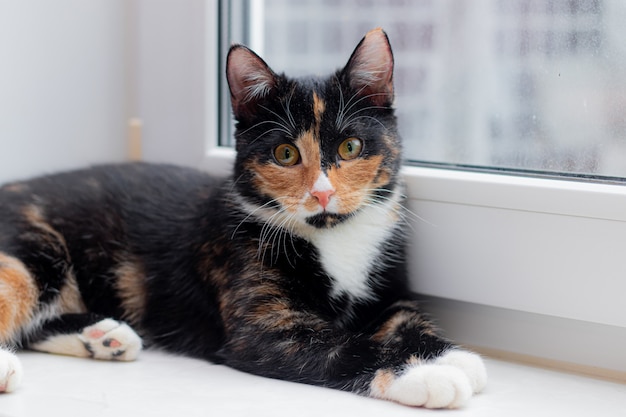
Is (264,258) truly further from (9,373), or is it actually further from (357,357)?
(9,373)

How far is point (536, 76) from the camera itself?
1488 mm

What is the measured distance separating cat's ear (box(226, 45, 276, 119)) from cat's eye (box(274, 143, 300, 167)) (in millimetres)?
110

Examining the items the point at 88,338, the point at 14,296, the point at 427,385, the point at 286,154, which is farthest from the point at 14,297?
the point at 427,385

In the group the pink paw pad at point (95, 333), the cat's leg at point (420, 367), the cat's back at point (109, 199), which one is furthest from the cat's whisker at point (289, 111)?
the pink paw pad at point (95, 333)

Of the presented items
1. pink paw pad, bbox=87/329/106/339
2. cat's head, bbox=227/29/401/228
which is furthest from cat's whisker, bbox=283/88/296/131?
pink paw pad, bbox=87/329/106/339

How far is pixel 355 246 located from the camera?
1509 millimetres

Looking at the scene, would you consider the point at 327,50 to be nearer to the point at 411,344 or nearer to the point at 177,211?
the point at 177,211

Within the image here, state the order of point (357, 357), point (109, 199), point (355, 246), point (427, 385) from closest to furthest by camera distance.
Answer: point (427, 385) → point (357, 357) → point (355, 246) → point (109, 199)

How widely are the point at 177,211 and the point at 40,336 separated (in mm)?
373

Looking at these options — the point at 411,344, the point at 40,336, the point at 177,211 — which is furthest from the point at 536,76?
the point at 40,336

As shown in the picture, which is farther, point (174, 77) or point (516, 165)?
point (174, 77)

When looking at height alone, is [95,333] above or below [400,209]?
below

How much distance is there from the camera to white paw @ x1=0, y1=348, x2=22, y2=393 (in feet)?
4.05

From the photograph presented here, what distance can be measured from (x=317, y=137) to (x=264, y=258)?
0.24 m
